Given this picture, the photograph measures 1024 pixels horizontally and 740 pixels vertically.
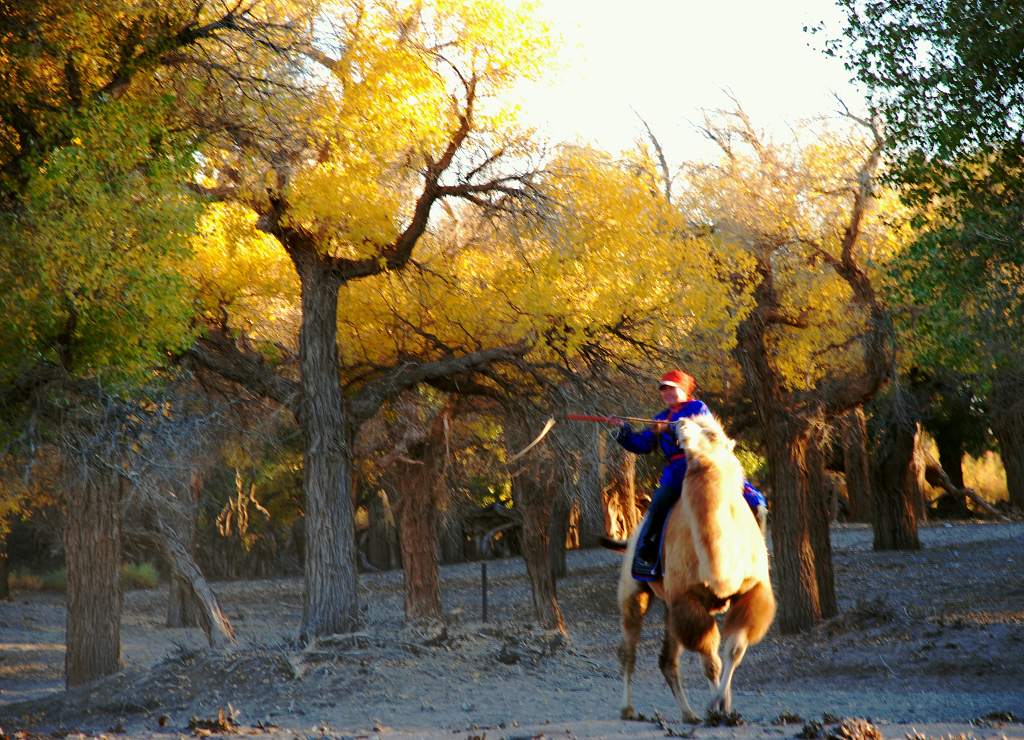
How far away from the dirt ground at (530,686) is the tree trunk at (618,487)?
2.29 m

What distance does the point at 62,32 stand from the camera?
41.0ft

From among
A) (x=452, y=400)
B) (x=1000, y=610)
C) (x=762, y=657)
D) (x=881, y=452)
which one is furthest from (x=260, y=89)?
(x=881, y=452)

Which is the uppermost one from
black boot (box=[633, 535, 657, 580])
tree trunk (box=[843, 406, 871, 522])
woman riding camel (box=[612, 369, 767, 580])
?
tree trunk (box=[843, 406, 871, 522])

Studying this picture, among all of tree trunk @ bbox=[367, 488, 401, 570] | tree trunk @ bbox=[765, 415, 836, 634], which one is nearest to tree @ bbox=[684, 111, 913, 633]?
tree trunk @ bbox=[765, 415, 836, 634]

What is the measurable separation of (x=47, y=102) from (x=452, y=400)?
383 inches

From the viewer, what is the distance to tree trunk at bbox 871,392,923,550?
32.6m

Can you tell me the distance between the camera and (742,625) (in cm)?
991

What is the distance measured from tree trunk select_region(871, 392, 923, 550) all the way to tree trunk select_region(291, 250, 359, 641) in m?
19.2

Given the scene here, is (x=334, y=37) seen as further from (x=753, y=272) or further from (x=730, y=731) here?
(x=730, y=731)

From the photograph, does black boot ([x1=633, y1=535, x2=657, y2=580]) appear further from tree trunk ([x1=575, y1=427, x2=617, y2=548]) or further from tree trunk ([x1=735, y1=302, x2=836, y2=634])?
tree trunk ([x1=735, y1=302, x2=836, y2=634])

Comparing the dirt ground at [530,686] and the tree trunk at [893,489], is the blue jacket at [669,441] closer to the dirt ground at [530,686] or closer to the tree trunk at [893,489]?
the dirt ground at [530,686]

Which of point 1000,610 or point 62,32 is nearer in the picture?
point 62,32

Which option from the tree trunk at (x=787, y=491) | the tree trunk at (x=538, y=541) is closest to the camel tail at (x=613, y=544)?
the tree trunk at (x=787, y=491)

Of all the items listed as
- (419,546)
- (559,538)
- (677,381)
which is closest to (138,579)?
(559,538)
